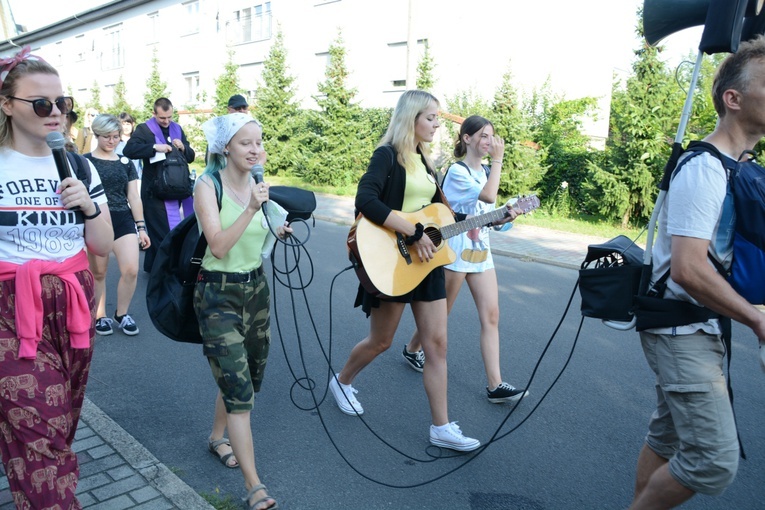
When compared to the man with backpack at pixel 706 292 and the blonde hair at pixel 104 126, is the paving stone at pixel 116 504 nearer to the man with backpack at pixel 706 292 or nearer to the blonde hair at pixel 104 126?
the man with backpack at pixel 706 292

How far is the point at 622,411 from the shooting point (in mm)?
4480

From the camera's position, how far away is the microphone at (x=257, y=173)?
2996 mm

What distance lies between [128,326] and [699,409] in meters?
4.97

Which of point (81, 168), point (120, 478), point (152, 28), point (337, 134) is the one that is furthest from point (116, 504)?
point (152, 28)

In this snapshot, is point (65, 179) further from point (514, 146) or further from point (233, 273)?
point (514, 146)

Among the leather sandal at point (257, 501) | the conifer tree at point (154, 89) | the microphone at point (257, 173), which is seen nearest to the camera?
the microphone at point (257, 173)

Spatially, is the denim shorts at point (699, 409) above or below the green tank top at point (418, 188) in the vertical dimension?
below

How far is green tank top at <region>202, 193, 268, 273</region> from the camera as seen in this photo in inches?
125

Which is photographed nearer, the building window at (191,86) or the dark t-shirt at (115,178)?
the dark t-shirt at (115,178)

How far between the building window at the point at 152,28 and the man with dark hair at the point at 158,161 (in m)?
32.6

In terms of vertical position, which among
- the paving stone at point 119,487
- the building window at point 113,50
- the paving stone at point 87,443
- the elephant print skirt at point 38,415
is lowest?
the paving stone at point 87,443

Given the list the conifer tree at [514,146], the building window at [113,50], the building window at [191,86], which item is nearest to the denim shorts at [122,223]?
the conifer tree at [514,146]

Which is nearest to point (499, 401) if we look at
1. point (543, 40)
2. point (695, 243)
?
point (695, 243)

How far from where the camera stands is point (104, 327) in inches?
236
